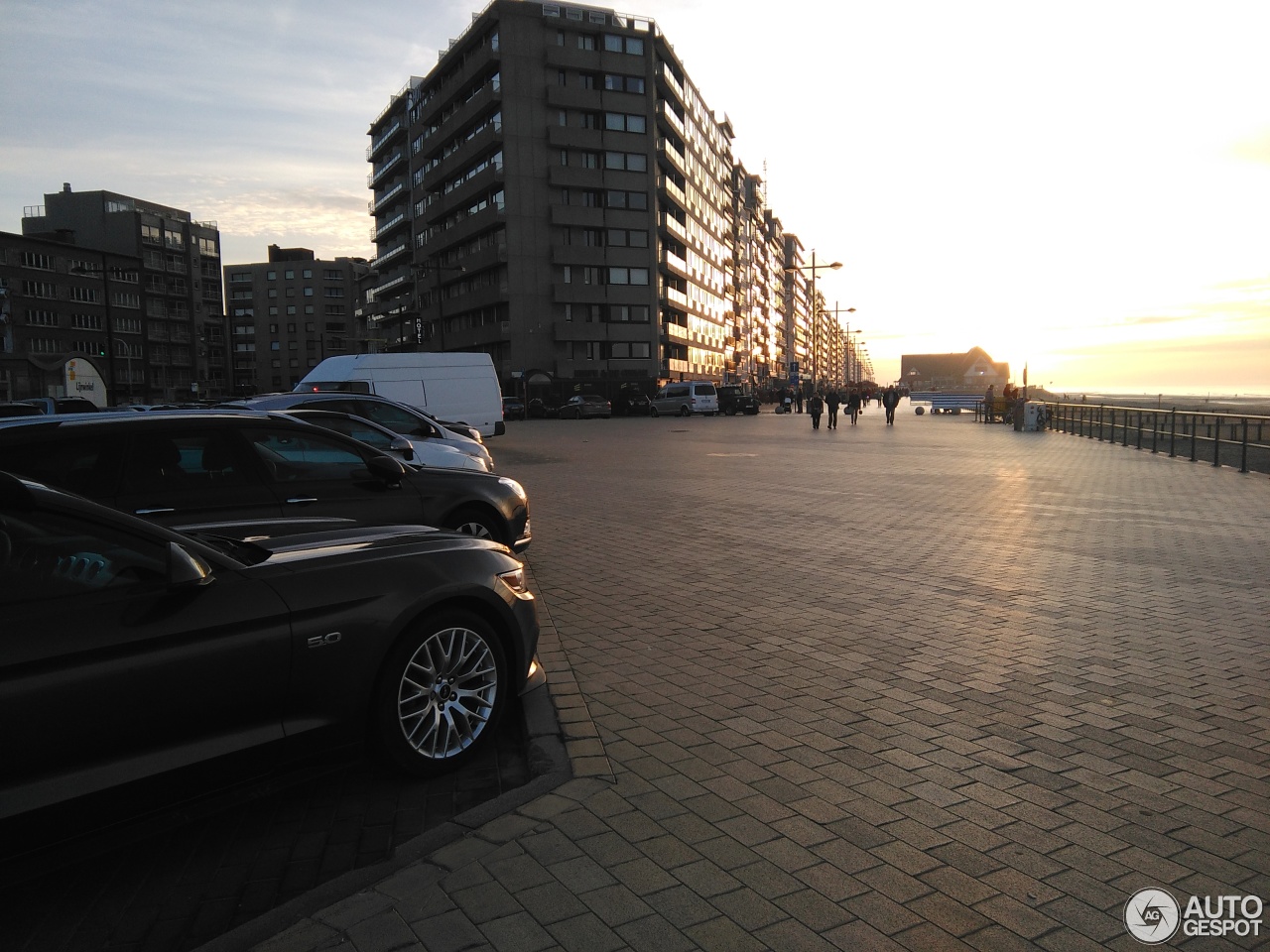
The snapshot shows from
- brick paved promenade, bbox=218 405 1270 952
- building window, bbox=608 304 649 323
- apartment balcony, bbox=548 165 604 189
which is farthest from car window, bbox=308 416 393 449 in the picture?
building window, bbox=608 304 649 323

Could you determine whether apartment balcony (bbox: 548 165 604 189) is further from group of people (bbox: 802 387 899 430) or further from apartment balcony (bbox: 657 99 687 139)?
group of people (bbox: 802 387 899 430)

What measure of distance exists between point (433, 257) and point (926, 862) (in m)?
82.8

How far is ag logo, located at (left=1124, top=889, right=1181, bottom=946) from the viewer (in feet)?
8.70

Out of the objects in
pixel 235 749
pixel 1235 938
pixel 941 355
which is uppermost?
pixel 941 355

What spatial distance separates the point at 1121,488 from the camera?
14.2m

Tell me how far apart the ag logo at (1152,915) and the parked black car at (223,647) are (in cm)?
253

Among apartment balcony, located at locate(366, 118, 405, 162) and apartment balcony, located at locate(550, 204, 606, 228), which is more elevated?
apartment balcony, located at locate(366, 118, 405, 162)

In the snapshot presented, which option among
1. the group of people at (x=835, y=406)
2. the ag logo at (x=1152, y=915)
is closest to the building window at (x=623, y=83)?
the group of people at (x=835, y=406)

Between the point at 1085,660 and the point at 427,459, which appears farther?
the point at 427,459

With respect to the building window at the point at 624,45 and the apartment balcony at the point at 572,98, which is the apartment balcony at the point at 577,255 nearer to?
the apartment balcony at the point at 572,98

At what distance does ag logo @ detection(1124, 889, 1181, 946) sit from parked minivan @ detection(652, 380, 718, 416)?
50927 millimetres

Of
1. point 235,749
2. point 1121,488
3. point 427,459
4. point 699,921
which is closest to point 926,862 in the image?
point 699,921

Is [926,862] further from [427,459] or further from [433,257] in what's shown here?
[433,257]

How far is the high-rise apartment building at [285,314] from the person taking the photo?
13738cm
